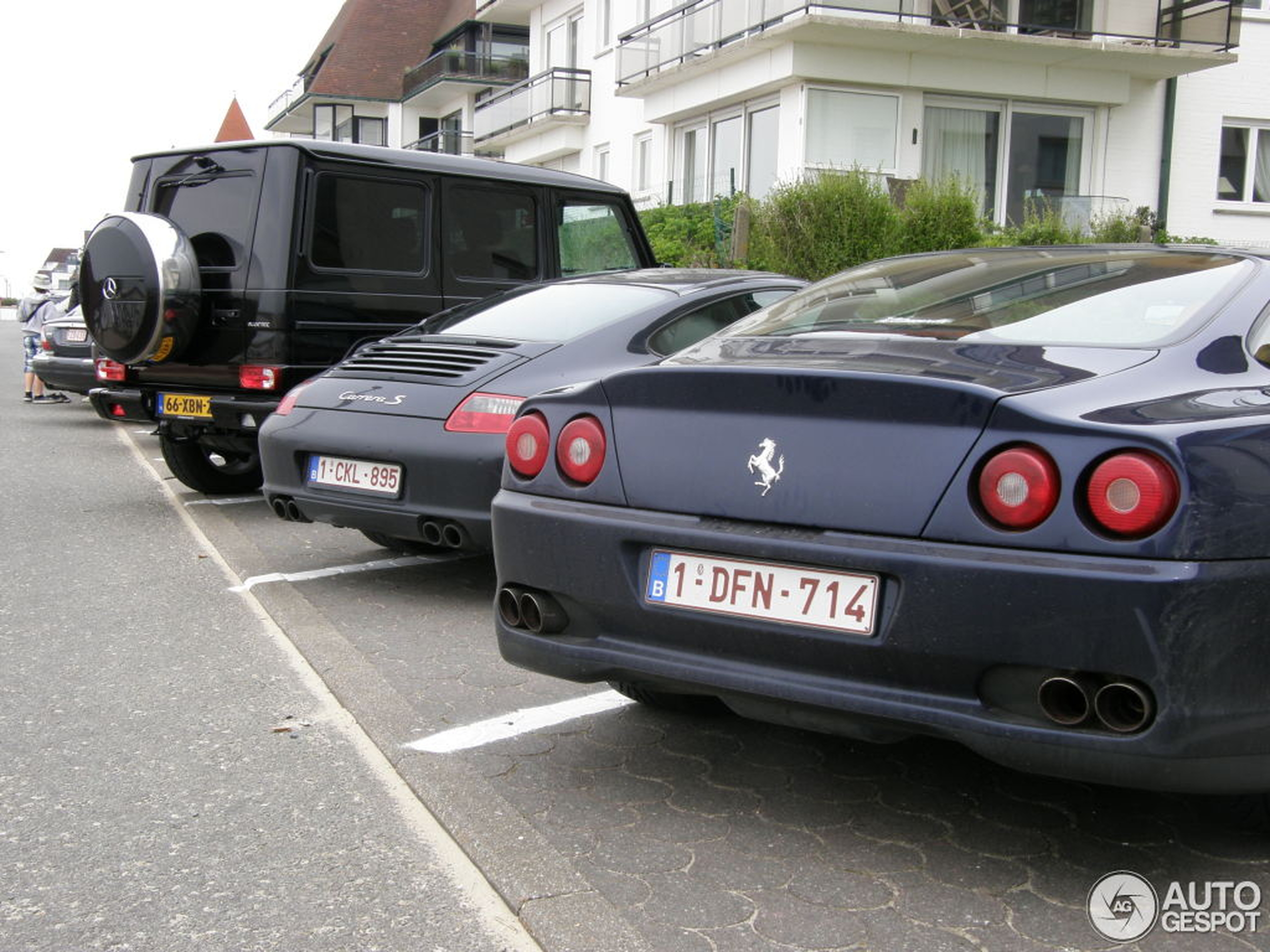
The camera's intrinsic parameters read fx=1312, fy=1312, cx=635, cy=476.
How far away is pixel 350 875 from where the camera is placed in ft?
9.63

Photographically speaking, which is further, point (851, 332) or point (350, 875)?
point (851, 332)

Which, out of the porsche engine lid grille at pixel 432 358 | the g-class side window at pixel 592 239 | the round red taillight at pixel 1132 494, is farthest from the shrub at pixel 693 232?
the round red taillight at pixel 1132 494

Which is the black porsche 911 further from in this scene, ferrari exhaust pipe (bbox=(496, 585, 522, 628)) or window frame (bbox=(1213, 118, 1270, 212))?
window frame (bbox=(1213, 118, 1270, 212))

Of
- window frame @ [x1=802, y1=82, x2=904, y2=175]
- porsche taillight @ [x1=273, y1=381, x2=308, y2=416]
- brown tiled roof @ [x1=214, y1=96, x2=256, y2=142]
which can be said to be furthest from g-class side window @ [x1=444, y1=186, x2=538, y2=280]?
brown tiled roof @ [x1=214, y1=96, x2=256, y2=142]

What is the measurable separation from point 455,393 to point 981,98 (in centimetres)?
1868

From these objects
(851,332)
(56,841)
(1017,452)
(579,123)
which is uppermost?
(579,123)

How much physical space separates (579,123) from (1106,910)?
96.5 feet

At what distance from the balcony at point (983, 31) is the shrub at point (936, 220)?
5605 mm

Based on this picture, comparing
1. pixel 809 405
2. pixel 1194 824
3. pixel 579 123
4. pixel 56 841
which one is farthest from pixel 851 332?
pixel 579 123

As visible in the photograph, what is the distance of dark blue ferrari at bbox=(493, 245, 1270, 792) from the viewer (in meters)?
2.56

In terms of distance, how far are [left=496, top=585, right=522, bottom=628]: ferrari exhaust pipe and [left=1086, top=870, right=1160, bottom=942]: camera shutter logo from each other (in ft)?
5.08

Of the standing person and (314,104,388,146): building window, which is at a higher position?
(314,104,388,146): building window

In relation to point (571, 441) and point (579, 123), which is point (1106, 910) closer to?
point (571, 441)

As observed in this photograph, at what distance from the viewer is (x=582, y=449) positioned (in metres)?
3.41
